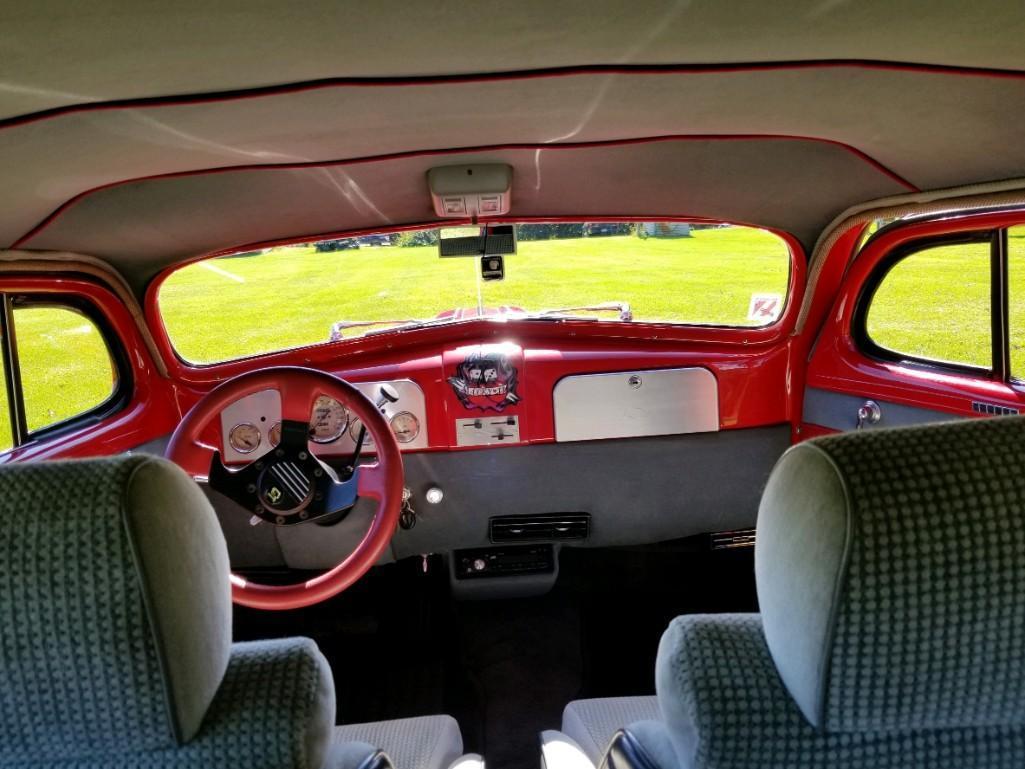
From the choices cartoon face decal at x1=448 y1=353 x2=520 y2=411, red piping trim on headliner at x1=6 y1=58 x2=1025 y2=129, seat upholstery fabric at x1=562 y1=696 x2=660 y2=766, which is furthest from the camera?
cartoon face decal at x1=448 y1=353 x2=520 y2=411

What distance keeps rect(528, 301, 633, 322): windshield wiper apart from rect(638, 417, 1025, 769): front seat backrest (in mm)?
2473

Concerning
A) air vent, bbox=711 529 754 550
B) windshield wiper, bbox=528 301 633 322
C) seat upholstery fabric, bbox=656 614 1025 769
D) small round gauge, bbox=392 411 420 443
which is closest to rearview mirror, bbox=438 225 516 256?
windshield wiper, bbox=528 301 633 322

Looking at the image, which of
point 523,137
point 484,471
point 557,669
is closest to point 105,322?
point 484,471

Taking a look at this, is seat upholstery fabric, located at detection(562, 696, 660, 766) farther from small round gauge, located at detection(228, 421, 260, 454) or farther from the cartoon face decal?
small round gauge, located at detection(228, 421, 260, 454)

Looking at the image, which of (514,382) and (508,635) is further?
(508,635)

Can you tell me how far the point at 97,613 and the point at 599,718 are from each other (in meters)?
1.25

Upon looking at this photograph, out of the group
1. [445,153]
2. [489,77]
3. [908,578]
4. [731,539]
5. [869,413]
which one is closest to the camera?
[908,578]

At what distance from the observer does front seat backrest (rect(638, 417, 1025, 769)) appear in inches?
37.9

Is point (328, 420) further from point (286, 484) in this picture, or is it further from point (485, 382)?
point (286, 484)

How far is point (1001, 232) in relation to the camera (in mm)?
2645

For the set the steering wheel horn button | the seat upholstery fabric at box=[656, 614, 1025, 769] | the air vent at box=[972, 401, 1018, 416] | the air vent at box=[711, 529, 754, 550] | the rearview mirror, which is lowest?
the air vent at box=[711, 529, 754, 550]

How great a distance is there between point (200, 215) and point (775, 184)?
1.97m

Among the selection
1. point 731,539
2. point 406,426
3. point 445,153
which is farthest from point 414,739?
point 731,539

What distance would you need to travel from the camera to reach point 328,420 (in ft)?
10.7
